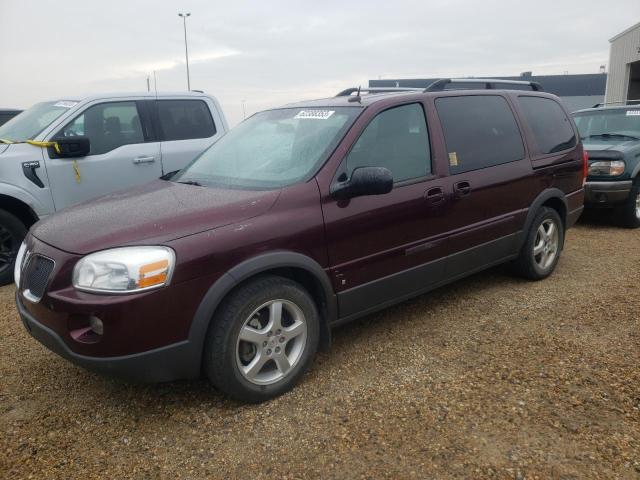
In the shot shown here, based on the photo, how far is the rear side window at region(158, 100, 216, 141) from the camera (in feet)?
19.3

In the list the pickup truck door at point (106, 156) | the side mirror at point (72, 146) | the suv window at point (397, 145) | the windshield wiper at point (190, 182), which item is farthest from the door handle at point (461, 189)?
the side mirror at point (72, 146)

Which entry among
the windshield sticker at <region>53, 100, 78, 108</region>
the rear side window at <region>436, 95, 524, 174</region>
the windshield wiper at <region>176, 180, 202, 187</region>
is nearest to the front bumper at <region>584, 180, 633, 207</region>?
the rear side window at <region>436, 95, 524, 174</region>

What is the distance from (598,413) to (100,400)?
274 cm

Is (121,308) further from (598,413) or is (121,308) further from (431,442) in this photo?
(598,413)

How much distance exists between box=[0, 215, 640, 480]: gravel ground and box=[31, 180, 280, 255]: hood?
981 mm

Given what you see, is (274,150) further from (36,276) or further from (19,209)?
(19,209)

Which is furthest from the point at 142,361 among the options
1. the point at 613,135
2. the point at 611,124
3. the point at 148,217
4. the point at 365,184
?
the point at 611,124

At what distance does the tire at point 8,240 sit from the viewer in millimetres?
4889

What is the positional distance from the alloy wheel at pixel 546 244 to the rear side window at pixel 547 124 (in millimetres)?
687

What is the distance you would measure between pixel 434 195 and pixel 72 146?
11.9ft

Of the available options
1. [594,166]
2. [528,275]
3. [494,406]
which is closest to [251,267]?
[494,406]

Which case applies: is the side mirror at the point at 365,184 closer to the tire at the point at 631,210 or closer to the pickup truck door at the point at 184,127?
the pickup truck door at the point at 184,127

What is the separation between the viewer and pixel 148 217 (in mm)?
2697

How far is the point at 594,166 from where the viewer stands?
6969 millimetres
